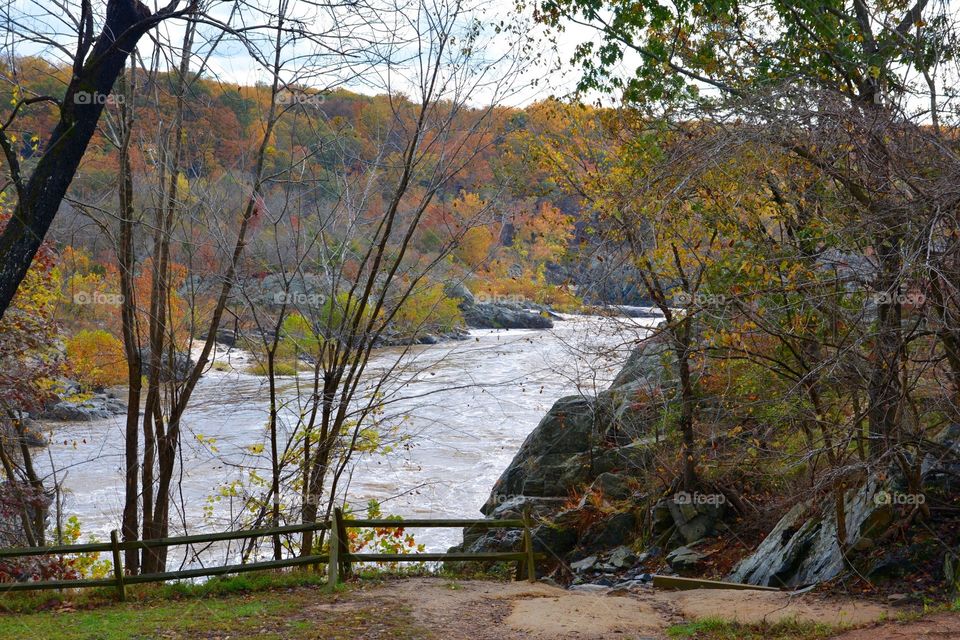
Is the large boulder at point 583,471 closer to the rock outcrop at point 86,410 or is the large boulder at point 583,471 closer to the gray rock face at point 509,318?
the rock outcrop at point 86,410

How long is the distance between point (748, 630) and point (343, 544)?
458 cm

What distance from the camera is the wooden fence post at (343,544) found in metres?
9.42

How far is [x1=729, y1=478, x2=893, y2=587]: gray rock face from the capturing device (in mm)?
8305

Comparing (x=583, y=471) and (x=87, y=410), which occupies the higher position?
(x=583, y=471)

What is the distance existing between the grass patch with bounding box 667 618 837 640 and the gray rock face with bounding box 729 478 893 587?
5.22ft

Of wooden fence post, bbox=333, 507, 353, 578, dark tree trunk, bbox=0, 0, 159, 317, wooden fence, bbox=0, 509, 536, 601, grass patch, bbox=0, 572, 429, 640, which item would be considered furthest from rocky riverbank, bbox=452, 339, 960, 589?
dark tree trunk, bbox=0, 0, 159, 317

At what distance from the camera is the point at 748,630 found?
279 inches

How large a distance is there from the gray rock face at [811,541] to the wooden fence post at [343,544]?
4621 millimetres

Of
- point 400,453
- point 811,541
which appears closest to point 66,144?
point 811,541

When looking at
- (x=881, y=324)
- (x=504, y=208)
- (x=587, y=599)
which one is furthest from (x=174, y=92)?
(x=881, y=324)

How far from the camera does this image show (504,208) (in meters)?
11.7

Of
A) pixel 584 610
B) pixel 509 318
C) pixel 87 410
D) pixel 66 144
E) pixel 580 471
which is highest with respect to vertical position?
pixel 66 144

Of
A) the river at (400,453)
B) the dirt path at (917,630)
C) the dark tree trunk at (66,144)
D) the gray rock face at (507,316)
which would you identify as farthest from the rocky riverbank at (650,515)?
the gray rock face at (507,316)

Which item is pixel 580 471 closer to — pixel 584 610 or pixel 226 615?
pixel 584 610
